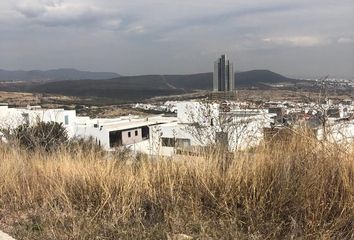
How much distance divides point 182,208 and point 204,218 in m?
0.24

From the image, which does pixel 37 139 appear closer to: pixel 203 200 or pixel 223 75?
pixel 223 75

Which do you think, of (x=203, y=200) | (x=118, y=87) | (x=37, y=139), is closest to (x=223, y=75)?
(x=37, y=139)

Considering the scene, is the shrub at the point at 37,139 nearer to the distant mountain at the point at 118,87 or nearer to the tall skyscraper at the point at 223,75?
the tall skyscraper at the point at 223,75

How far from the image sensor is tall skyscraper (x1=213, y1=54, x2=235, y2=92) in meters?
10.4

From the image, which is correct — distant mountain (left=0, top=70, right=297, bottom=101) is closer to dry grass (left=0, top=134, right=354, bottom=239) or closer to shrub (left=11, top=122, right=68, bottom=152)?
shrub (left=11, top=122, right=68, bottom=152)

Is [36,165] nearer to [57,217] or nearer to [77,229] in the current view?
[57,217]

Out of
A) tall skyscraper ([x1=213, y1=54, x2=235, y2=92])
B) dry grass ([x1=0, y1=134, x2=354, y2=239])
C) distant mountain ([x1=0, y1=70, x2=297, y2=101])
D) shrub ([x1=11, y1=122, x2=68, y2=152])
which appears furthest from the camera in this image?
distant mountain ([x1=0, y1=70, x2=297, y2=101])

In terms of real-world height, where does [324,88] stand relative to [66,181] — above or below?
above

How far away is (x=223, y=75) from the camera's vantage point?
11.2m

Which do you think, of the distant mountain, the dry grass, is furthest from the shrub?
the distant mountain

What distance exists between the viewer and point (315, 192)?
12.2 feet

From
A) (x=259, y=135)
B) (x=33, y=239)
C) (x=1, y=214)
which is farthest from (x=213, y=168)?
(x=1, y=214)

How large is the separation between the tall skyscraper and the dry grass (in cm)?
518

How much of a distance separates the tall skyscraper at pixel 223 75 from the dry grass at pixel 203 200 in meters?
5.18
